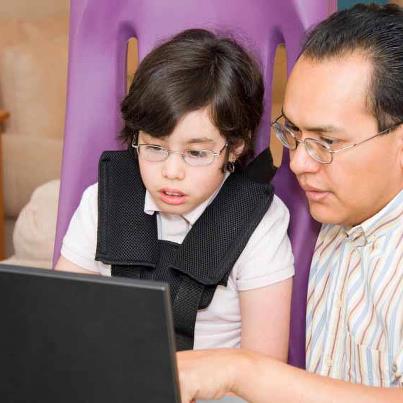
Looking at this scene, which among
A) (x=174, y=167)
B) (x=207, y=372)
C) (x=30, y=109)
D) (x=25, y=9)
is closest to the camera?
(x=207, y=372)

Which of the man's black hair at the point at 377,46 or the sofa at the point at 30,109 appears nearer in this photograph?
the man's black hair at the point at 377,46

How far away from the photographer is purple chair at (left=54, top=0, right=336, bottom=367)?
4.42 feet

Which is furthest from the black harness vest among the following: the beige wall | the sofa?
the beige wall

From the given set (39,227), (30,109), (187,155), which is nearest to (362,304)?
(187,155)

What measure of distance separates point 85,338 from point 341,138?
52cm

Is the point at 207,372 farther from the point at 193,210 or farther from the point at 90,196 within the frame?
the point at 90,196

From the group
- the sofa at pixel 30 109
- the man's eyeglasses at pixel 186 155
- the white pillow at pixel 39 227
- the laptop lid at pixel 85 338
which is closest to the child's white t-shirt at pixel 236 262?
the man's eyeglasses at pixel 186 155

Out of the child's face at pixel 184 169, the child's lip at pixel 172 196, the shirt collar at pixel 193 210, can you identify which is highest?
the child's face at pixel 184 169

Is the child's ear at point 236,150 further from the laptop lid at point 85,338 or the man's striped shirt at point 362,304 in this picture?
the laptop lid at point 85,338

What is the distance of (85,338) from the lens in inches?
26.1

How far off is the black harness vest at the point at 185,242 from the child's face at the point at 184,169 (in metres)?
0.05

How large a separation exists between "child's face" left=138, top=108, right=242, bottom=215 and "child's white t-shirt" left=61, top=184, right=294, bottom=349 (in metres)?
0.06

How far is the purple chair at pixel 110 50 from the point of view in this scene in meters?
1.35

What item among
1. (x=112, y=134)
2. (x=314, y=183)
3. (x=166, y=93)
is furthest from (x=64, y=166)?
(x=314, y=183)
